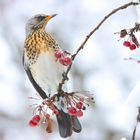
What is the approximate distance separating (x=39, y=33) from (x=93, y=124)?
7.65 ft

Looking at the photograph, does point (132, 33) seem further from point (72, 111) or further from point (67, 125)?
point (67, 125)

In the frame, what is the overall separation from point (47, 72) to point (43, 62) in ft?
0.17

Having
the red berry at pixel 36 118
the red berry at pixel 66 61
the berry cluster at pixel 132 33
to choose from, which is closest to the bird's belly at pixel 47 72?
the red berry at pixel 36 118

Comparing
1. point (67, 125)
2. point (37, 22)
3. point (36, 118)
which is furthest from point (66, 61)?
point (37, 22)

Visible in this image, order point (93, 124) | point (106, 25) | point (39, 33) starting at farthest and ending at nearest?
point (106, 25) < point (93, 124) < point (39, 33)

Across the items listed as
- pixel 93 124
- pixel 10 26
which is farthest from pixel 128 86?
pixel 10 26

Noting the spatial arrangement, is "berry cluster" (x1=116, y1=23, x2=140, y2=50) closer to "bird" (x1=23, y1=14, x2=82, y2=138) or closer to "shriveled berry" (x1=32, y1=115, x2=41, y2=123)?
"shriveled berry" (x1=32, y1=115, x2=41, y2=123)

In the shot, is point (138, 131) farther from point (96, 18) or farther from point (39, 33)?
point (96, 18)

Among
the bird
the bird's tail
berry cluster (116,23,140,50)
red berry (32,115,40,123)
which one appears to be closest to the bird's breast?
the bird

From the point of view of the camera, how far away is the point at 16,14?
6652 millimetres

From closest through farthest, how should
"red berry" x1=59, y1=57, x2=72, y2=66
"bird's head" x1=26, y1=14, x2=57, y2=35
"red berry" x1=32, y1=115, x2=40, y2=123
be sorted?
1. "red berry" x1=59, y1=57, x2=72, y2=66
2. "red berry" x1=32, y1=115, x2=40, y2=123
3. "bird's head" x1=26, y1=14, x2=57, y2=35

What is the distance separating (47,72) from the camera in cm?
A: 307

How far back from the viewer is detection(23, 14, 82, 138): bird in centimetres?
300

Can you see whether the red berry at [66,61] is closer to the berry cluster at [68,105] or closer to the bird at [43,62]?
the berry cluster at [68,105]
